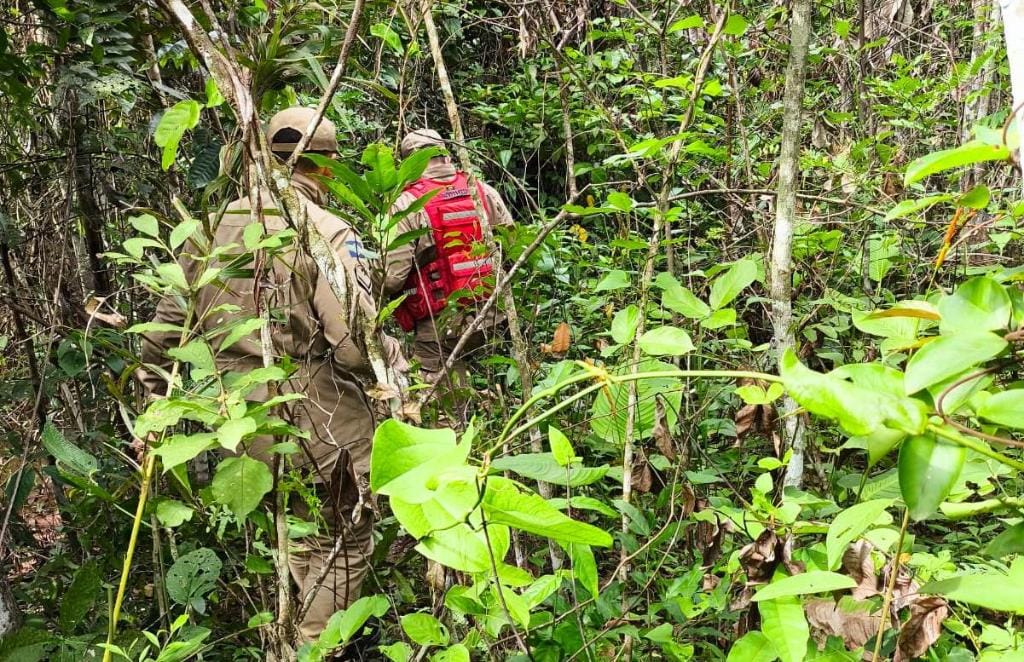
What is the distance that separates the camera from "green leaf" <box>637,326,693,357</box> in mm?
1112

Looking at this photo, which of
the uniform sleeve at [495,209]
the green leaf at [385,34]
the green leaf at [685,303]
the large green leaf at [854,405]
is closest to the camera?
the large green leaf at [854,405]

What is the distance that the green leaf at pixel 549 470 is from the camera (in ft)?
3.81

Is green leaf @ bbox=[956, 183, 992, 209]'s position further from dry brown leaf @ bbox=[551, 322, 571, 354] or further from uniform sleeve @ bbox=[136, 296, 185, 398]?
uniform sleeve @ bbox=[136, 296, 185, 398]

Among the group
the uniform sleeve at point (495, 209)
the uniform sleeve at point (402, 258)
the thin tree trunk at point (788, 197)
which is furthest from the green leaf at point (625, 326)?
the uniform sleeve at point (495, 209)

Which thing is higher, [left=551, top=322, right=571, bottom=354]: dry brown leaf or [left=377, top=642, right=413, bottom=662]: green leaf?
[left=551, top=322, right=571, bottom=354]: dry brown leaf

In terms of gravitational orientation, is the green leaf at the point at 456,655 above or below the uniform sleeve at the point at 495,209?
below

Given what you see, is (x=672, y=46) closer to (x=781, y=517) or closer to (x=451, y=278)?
(x=451, y=278)

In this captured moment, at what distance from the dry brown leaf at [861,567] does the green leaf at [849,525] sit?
0.16 m

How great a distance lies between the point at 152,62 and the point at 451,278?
1586mm

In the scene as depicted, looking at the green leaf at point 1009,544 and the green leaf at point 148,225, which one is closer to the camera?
the green leaf at point 1009,544

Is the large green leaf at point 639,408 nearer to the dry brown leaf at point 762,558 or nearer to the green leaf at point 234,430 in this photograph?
the dry brown leaf at point 762,558

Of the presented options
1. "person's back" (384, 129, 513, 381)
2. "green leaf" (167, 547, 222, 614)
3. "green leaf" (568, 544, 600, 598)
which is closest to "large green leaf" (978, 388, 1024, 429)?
"green leaf" (568, 544, 600, 598)

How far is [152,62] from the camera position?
2.42m

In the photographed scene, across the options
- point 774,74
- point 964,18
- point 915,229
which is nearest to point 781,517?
point 915,229
